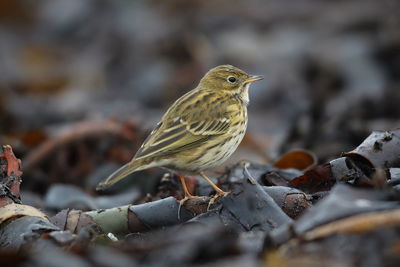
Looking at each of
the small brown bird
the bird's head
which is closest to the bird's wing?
the small brown bird

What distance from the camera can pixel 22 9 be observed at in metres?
17.5

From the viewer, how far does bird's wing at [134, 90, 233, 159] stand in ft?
19.9

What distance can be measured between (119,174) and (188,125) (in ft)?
2.93

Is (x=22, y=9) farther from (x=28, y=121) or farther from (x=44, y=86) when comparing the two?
(x=28, y=121)

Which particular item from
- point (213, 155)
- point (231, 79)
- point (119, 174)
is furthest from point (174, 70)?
point (119, 174)

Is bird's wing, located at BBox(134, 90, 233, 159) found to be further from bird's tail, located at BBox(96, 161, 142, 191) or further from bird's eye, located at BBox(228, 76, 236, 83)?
bird's eye, located at BBox(228, 76, 236, 83)

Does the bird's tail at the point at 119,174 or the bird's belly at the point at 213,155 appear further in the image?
the bird's belly at the point at 213,155

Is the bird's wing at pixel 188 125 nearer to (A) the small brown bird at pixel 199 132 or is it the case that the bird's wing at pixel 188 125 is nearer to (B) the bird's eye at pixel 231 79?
(A) the small brown bird at pixel 199 132

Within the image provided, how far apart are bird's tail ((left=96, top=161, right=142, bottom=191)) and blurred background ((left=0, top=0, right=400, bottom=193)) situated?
2.16m

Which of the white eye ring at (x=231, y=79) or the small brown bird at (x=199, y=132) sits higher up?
the white eye ring at (x=231, y=79)

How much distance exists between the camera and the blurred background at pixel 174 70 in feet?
27.6

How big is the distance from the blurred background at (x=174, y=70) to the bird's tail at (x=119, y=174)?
2160 millimetres

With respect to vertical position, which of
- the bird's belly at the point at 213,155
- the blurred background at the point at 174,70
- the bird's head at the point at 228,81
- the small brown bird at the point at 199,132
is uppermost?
the bird's head at the point at 228,81

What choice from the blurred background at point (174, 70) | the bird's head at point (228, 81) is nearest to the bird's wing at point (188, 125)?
the bird's head at point (228, 81)
